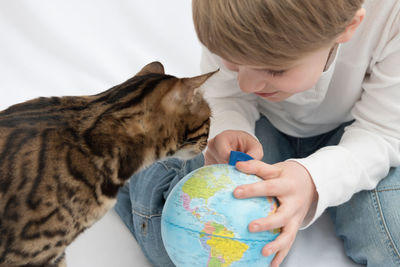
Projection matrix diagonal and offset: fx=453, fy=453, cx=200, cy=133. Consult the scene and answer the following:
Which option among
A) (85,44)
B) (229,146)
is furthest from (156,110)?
(85,44)

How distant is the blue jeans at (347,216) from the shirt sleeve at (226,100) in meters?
0.14

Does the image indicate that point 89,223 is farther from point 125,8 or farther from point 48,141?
point 125,8

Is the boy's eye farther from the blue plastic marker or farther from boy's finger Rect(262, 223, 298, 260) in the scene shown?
boy's finger Rect(262, 223, 298, 260)

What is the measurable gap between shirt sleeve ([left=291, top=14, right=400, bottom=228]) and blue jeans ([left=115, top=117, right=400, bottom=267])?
0.06 metres

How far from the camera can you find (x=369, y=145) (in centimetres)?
113

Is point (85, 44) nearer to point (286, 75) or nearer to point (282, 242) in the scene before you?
point (286, 75)

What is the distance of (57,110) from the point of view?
884mm

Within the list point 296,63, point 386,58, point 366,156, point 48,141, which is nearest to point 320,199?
point 366,156

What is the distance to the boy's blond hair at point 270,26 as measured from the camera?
0.82 meters

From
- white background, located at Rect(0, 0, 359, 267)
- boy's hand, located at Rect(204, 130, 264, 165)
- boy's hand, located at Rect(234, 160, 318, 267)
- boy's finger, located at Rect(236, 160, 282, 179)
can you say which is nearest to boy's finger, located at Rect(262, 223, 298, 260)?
boy's hand, located at Rect(234, 160, 318, 267)

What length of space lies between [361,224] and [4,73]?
55.4 inches

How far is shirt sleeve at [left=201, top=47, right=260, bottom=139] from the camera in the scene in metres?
1.30

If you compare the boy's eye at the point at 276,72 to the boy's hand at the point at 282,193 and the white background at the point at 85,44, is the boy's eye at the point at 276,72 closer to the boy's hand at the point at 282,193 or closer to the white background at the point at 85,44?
the boy's hand at the point at 282,193

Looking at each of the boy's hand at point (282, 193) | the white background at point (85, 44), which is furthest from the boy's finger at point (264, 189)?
the white background at point (85, 44)
